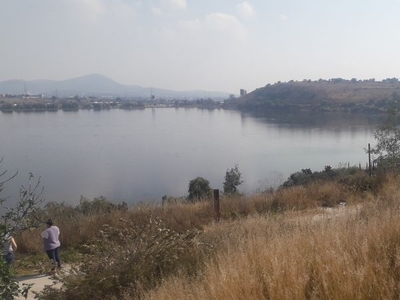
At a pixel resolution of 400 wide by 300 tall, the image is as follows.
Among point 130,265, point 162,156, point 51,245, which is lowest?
point 162,156

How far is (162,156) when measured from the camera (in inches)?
2249

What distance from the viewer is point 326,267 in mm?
2982

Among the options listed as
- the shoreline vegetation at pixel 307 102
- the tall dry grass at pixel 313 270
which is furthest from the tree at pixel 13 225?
the shoreline vegetation at pixel 307 102

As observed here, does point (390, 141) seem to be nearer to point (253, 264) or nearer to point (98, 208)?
point (98, 208)

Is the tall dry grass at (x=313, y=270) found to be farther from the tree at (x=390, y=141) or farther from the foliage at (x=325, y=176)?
the foliage at (x=325, y=176)

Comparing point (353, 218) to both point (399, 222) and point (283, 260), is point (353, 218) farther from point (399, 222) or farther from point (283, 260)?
point (283, 260)

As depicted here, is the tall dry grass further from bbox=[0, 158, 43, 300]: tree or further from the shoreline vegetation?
the shoreline vegetation

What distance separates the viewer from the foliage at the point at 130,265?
15.1 ft

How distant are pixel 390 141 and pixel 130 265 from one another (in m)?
16.2

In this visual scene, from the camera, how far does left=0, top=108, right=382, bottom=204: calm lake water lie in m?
40.0

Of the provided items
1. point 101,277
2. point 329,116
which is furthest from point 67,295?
point 329,116

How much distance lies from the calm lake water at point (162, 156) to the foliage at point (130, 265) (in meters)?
23.3

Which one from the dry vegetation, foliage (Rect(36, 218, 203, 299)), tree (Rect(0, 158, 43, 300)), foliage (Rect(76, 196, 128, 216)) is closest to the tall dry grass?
the dry vegetation

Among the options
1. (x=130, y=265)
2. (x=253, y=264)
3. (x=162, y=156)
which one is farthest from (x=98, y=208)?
(x=162, y=156)
